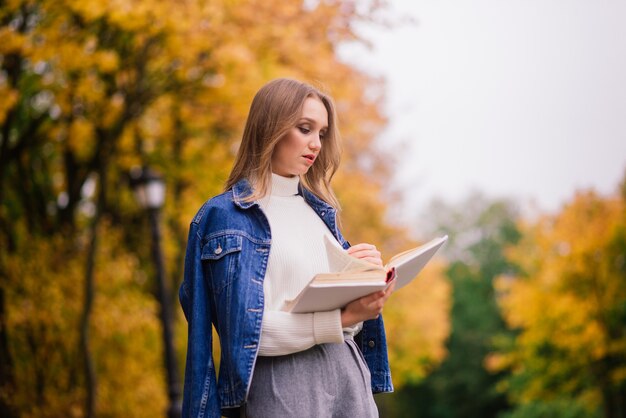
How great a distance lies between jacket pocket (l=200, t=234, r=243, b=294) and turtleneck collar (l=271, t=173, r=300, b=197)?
1.12ft

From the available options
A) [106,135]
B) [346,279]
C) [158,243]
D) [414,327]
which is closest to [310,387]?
[346,279]

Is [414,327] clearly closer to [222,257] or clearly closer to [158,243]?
[158,243]

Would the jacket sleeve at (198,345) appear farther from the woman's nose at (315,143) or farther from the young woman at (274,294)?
the woman's nose at (315,143)

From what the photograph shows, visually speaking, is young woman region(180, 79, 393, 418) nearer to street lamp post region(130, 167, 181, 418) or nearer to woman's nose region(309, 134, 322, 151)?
woman's nose region(309, 134, 322, 151)

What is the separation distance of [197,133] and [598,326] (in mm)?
11339

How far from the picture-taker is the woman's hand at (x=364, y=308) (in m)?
2.43

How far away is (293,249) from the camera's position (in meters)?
2.67

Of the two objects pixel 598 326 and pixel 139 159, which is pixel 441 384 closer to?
pixel 598 326

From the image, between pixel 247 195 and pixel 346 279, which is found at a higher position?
pixel 247 195

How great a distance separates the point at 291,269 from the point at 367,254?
11.0 inches

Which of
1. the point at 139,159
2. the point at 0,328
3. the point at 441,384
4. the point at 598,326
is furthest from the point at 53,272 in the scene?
the point at 441,384

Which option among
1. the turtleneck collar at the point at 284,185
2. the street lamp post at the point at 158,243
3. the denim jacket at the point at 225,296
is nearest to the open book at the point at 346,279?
the denim jacket at the point at 225,296

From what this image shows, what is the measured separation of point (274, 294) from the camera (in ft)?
8.50

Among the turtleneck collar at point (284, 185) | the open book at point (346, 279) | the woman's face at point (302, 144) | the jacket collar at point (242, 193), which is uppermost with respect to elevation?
the woman's face at point (302, 144)
